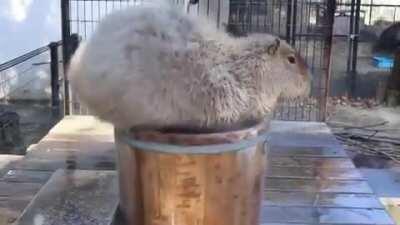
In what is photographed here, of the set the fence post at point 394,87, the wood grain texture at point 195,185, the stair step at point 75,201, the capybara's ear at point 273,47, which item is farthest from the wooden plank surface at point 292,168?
the fence post at point 394,87

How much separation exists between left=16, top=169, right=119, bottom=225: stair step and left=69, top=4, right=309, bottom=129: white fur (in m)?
0.40

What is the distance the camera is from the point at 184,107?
1703 millimetres

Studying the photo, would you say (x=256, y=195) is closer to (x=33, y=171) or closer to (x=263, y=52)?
(x=263, y=52)

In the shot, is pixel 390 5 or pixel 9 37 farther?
pixel 390 5

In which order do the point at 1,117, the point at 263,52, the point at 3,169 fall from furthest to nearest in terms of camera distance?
1. the point at 1,117
2. the point at 3,169
3. the point at 263,52

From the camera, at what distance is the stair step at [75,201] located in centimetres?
203

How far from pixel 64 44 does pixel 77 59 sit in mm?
2198

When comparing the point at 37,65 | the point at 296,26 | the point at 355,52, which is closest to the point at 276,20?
the point at 296,26

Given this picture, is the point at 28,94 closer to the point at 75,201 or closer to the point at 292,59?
the point at 75,201

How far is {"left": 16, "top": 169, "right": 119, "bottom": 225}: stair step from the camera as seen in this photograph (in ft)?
6.66

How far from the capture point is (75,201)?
2154 millimetres

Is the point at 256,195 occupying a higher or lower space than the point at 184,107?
lower

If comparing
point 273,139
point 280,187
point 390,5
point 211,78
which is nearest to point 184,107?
point 211,78

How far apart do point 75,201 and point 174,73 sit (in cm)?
74
